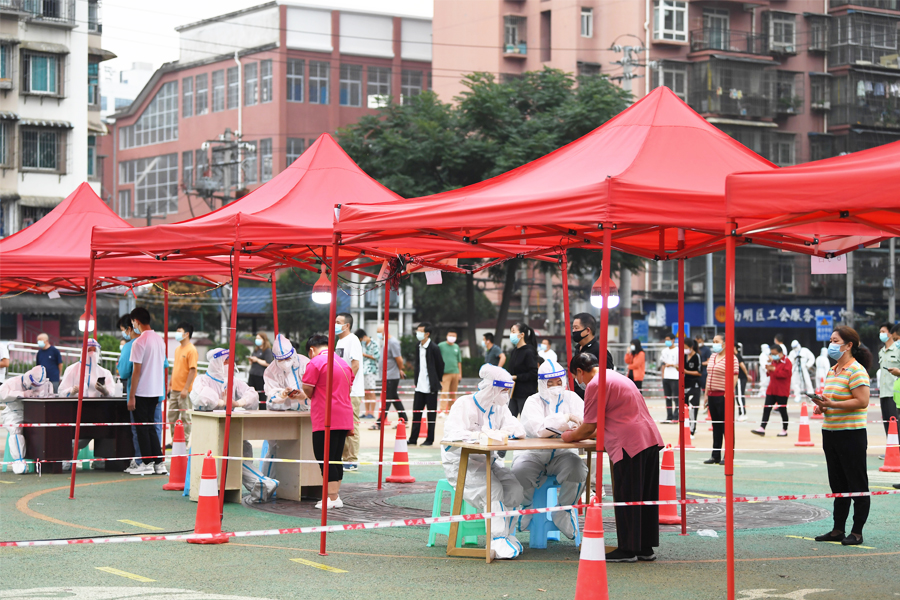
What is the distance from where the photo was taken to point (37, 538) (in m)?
9.80

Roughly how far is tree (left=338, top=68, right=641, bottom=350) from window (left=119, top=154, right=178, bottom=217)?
2919 centimetres

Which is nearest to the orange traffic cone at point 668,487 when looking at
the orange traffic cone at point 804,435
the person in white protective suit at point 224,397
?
the person in white protective suit at point 224,397

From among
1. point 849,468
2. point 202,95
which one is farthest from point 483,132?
point 202,95

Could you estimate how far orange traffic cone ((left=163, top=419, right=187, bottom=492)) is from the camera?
1293cm

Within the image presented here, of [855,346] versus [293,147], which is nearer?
[855,346]

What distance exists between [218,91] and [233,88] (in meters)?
1.35

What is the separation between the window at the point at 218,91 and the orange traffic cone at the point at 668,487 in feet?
178

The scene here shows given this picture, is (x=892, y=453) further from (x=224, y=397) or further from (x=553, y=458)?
(x=224, y=397)

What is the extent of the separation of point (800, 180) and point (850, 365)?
132 inches

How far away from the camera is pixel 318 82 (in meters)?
59.7

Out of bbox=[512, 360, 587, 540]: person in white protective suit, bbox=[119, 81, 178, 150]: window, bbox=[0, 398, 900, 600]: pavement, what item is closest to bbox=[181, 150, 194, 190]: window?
bbox=[119, 81, 178, 150]: window

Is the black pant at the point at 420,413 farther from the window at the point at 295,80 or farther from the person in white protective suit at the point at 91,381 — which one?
the window at the point at 295,80

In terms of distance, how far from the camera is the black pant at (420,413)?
62.1ft

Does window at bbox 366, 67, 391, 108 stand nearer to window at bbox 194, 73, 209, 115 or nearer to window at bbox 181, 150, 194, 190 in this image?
window at bbox 194, 73, 209, 115
